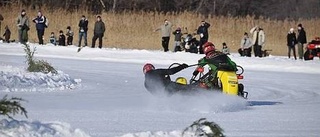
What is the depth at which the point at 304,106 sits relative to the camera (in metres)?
14.1

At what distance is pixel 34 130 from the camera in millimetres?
6656

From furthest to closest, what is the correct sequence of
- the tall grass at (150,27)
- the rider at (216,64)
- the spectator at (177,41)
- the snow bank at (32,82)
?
1. the tall grass at (150,27)
2. the spectator at (177,41)
3. the snow bank at (32,82)
4. the rider at (216,64)

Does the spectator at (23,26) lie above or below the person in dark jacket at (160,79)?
above

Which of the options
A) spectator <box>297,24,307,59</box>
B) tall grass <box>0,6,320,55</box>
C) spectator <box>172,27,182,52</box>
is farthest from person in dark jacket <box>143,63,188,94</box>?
tall grass <box>0,6,320,55</box>

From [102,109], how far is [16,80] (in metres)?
3.77

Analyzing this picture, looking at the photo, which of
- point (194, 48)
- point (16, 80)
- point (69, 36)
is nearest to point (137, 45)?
point (69, 36)

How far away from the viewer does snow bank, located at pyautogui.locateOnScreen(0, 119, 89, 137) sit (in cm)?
644

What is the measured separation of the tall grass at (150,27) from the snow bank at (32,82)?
2231 centimetres

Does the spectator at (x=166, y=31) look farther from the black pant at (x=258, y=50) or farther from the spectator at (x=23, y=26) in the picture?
the spectator at (x=23, y=26)

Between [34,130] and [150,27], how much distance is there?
34.2 metres

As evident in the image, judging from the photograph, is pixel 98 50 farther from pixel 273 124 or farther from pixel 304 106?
pixel 273 124

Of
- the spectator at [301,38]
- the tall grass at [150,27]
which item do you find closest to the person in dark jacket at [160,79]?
the spectator at [301,38]

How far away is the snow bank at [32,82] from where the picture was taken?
595 inches

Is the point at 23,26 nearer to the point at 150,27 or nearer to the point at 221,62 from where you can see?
the point at 150,27
